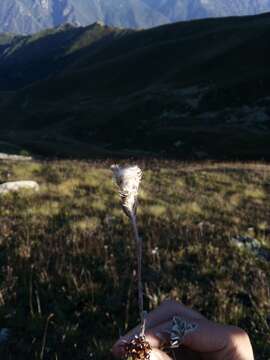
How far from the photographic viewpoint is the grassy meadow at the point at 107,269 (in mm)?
5352

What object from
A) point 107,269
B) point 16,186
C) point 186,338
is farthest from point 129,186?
point 16,186

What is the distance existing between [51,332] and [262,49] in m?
83.8

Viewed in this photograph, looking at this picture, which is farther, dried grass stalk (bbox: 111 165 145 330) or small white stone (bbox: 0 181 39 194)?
small white stone (bbox: 0 181 39 194)

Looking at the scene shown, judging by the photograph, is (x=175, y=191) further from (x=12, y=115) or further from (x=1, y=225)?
(x=12, y=115)

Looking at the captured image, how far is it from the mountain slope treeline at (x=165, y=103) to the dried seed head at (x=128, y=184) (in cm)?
→ 4725

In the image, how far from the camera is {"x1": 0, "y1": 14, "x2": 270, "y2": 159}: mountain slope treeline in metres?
55.8

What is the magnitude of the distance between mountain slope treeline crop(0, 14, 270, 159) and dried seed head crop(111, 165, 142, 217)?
47.2 metres

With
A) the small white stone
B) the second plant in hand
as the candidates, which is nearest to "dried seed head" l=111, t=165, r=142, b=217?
the second plant in hand

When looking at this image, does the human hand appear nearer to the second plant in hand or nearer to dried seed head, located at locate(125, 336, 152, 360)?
the second plant in hand

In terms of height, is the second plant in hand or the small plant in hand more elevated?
the small plant in hand

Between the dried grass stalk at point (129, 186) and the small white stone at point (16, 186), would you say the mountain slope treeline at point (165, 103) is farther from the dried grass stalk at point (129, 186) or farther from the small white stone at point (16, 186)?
the dried grass stalk at point (129, 186)

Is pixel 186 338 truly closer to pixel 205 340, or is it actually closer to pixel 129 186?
pixel 205 340

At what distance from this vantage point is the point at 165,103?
246ft

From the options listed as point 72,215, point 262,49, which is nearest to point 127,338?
point 72,215
